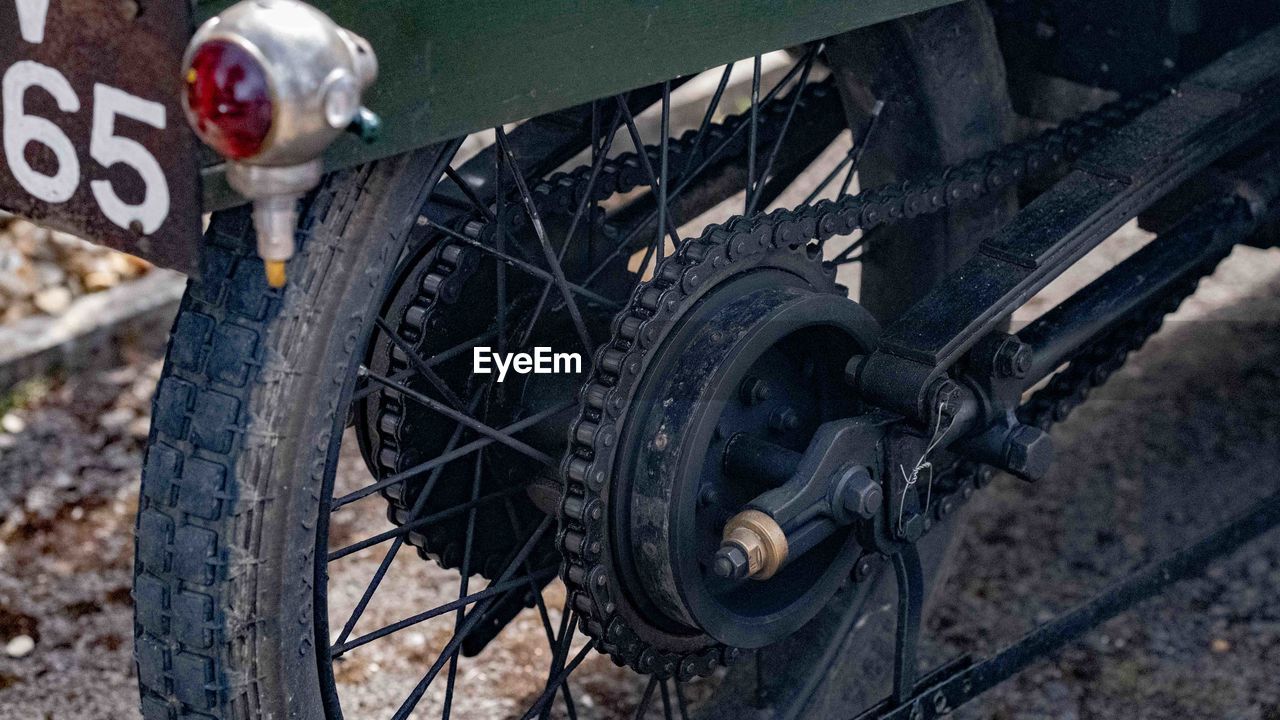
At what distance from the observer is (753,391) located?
238 cm

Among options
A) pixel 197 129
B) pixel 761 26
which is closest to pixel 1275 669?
pixel 761 26

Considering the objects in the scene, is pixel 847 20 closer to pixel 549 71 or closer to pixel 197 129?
pixel 549 71

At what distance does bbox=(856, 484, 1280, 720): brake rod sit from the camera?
255 cm

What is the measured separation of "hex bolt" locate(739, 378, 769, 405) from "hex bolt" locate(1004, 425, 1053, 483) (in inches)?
16.3

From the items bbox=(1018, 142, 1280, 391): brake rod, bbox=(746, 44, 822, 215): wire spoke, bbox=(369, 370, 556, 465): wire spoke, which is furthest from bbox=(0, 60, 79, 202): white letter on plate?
bbox=(1018, 142, 1280, 391): brake rod

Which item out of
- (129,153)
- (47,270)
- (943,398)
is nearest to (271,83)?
(129,153)

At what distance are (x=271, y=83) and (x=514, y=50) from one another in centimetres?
41

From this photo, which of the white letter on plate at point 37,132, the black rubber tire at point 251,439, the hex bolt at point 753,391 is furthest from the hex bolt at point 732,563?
the white letter on plate at point 37,132

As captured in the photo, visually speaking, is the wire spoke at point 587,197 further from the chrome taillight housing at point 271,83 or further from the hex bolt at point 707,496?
the chrome taillight housing at point 271,83

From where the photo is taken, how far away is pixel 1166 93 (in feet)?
9.42

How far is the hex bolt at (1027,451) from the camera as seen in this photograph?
2.46 meters

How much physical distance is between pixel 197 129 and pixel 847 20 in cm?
103

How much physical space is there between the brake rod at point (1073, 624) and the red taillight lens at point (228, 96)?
1447mm

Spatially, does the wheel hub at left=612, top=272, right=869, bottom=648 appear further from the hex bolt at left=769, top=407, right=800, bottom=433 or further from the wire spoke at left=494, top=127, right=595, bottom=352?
the wire spoke at left=494, top=127, right=595, bottom=352
